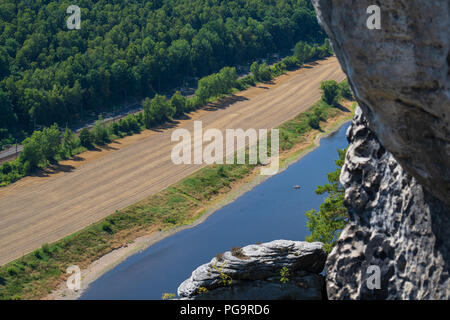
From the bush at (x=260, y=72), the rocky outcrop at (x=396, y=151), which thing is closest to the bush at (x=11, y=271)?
the rocky outcrop at (x=396, y=151)

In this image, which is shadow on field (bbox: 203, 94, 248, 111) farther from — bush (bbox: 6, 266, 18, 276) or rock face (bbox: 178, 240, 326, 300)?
rock face (bbox: 178, 240, 326, 300)

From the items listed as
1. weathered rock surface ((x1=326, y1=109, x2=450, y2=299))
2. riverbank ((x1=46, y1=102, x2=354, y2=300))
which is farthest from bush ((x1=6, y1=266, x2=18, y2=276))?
weathered rock surface ((x1=326, y1=109, x2=450, y2=299))

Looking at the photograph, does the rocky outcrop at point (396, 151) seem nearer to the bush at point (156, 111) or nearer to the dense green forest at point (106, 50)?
the dense green forest at point (106, 50)

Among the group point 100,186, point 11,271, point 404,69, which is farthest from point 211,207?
point 404,69

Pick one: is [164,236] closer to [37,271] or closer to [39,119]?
[37,271]

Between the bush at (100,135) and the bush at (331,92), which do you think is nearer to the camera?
the bush at (100,135)
